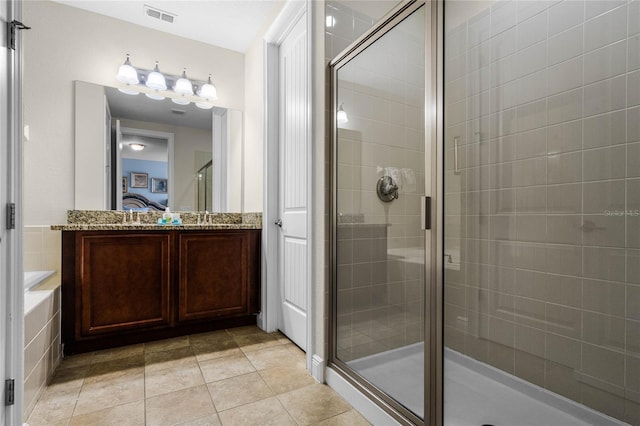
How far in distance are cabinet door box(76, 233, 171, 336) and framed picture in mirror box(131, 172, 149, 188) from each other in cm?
75

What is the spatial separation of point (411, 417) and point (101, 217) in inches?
106

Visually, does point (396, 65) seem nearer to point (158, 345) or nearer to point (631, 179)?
point (631, 179)

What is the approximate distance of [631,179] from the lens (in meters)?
0.97

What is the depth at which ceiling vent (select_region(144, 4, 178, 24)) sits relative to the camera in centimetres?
270

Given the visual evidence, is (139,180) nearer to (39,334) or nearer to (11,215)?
(39,334)

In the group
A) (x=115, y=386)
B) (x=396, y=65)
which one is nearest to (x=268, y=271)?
(x=115, y=386)

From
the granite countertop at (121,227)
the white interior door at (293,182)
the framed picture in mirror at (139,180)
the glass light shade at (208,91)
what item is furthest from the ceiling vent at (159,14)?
the granite countertop at (121,227)

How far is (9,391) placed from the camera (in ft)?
4.06

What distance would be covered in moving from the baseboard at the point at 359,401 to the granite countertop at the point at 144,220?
55.7 inches

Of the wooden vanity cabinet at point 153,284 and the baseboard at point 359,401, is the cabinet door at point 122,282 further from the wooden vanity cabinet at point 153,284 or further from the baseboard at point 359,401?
the baseboard at point 359,401

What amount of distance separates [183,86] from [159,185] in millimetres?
932

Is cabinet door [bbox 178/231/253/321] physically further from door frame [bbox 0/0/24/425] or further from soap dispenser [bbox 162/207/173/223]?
door frame [bbox 0/0/24/425]

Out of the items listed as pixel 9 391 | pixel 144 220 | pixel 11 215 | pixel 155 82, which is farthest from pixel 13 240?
pixel 155 82

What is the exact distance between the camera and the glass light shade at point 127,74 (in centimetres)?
279
